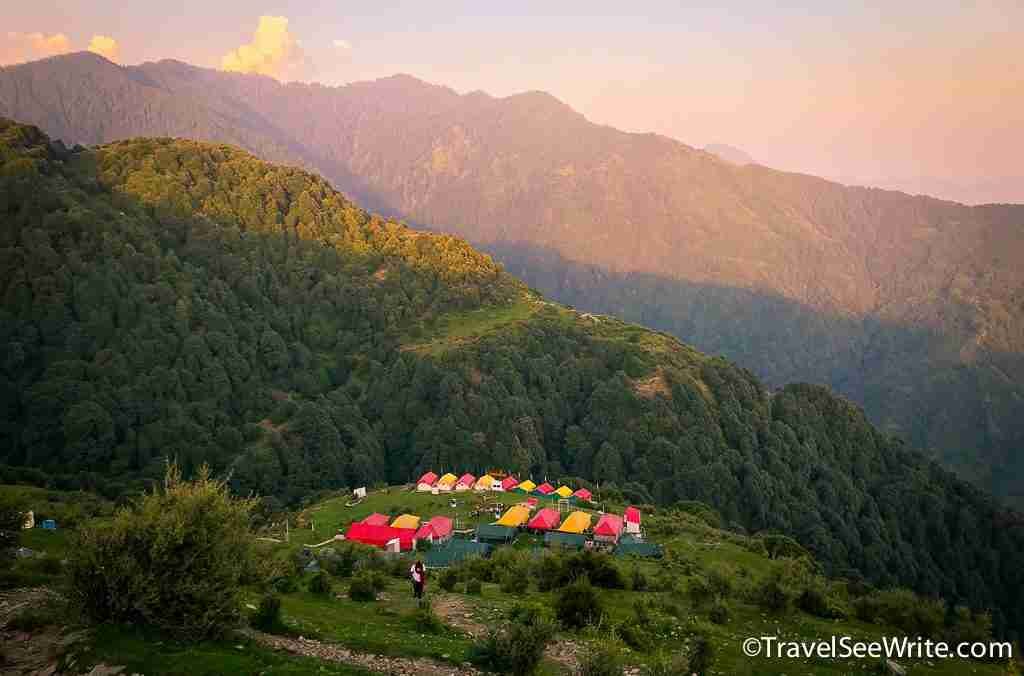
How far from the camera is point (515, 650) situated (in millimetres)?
13344

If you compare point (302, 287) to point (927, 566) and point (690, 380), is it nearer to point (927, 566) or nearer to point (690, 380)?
point (690, 380)

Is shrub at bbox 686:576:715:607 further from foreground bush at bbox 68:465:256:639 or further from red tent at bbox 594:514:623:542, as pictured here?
red tent at bbox 594:514:623:542

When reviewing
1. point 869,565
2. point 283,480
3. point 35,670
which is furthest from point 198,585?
point 869,565

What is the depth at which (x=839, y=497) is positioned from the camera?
98.6 m

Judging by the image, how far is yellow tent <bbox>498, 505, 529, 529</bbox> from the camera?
1794 inches

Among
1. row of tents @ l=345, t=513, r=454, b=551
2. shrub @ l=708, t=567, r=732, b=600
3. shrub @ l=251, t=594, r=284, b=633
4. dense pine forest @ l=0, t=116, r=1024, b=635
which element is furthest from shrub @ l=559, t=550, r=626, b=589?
dense pine forest @ l=0, t=116, r=1024, b=635

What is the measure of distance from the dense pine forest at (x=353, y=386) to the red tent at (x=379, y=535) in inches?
1413

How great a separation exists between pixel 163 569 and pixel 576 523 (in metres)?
35.4

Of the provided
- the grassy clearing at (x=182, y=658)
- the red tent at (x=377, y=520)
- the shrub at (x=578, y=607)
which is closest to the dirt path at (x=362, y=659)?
the grassy clearing at (x=182, y=658)

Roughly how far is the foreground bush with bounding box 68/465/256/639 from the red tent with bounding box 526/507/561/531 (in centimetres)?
3354

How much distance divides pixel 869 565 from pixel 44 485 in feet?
307

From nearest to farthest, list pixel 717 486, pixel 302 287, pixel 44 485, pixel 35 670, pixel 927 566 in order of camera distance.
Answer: pixel 35 670 → pixel 44 485 → pixel 717 486 → pixel 927 566 → pixel 302 287

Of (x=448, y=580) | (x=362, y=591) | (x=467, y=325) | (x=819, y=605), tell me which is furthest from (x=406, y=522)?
(x=467, y=325)

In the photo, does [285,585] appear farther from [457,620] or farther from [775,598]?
[775,598]
